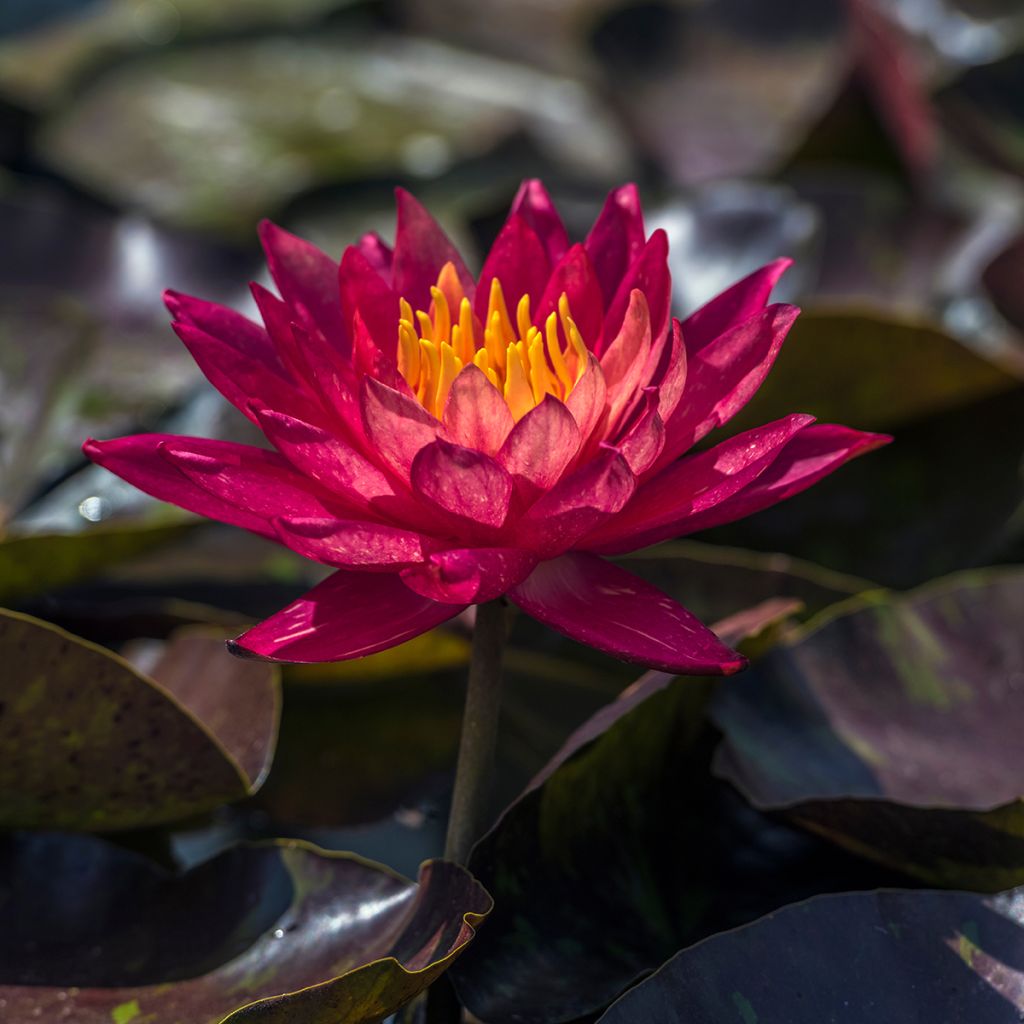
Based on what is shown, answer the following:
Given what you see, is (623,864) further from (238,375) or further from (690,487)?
(238,375)

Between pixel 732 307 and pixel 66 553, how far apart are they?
553 millimetres

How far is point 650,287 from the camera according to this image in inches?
27.7

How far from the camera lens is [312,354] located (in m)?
0.63

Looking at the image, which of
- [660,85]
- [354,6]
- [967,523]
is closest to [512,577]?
[967,523]

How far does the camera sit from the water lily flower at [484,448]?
23.0 inches

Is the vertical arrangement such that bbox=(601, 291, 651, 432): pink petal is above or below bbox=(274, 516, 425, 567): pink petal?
above

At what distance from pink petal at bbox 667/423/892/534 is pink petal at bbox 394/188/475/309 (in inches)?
8.8

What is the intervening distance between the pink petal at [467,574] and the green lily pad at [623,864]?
185 mm

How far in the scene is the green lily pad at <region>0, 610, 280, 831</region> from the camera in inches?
28.6

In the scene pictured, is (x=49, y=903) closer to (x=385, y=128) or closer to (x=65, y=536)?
(x=65, y=536)

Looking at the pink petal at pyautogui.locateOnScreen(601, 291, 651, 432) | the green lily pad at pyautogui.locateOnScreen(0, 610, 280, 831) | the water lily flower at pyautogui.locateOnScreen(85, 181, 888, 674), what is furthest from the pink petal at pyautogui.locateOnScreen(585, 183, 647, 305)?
the green lily pad at pyautogui.locateOnScreen(0, 610, 280, 831)

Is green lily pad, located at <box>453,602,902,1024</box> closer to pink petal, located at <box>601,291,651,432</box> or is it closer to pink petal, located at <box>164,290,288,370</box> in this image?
pink petal, located at <box>601,291,651,432</box>

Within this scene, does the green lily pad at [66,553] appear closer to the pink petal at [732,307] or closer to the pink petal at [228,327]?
the pink petal at [228,327]

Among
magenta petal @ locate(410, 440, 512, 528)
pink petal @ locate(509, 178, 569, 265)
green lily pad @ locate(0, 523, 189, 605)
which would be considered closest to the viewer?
magenta petal @ locate(410, 440, 512, 528)
